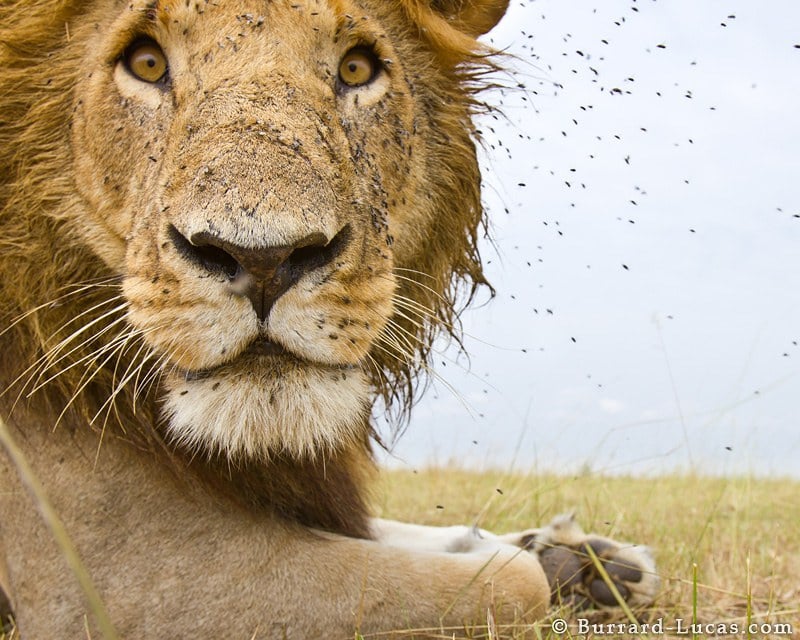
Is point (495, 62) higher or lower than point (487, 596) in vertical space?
higher

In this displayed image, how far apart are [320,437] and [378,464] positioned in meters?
1.37

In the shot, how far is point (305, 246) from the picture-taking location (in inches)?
87.0

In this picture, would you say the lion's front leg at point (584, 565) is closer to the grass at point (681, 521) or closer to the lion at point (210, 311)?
the grass at point (681, 521)

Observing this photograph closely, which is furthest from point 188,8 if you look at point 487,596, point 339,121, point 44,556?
point 487,596

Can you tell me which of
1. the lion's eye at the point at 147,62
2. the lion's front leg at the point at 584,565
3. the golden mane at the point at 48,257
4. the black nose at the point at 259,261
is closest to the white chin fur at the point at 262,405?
the black nose at the point at 259,261

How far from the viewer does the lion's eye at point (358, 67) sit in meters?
2.93

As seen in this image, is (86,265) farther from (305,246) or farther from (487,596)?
(487,596)

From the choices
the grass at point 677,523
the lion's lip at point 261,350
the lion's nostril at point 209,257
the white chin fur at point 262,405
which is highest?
the lion's nostril at point 209,257

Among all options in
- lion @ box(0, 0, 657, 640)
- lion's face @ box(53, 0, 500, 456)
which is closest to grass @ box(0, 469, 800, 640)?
lion @ box(0, 0, 657, 640)

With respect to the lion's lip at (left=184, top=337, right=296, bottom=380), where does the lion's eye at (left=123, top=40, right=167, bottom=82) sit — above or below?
above

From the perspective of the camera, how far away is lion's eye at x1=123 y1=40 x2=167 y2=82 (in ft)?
9.22

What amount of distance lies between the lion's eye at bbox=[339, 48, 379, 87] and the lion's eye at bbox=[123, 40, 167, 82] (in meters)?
0.52

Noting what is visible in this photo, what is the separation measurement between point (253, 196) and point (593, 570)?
2040mm

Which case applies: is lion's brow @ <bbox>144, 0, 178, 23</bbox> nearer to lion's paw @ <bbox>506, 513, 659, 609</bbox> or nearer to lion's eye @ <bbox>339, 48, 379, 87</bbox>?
lion's eye @ <bbox>339, 48, 379, 87</bbox>
